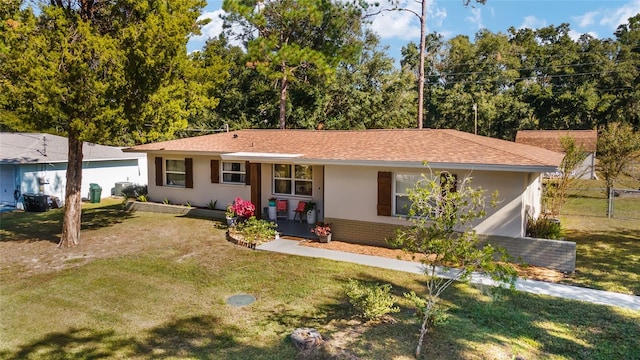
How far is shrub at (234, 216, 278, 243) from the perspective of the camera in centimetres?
1264

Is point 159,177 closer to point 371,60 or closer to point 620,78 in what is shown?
point 371,60

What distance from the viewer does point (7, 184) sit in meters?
20.0

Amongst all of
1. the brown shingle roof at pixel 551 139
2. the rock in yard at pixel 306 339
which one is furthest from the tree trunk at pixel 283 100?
the rock in yard at pixel 306 339

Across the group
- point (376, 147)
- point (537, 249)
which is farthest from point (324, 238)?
point (537, 249)

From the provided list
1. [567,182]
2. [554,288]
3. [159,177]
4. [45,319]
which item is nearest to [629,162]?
[567,182]

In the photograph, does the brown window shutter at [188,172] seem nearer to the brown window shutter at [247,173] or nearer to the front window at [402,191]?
the brown window shutter at [247,173]

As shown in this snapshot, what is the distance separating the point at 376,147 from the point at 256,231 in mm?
4863

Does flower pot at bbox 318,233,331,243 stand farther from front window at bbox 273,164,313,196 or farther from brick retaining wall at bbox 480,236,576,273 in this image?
brick retaining wall at bbox 480,236,576,273

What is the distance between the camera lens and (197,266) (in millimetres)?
10297

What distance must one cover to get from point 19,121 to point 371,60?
2751 centimetres

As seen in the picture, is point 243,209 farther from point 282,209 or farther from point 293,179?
point 293,179

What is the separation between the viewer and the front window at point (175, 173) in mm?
18391

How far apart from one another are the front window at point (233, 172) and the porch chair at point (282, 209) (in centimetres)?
229

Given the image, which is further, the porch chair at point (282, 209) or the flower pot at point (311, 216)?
the porch chair at point (282, 209)
